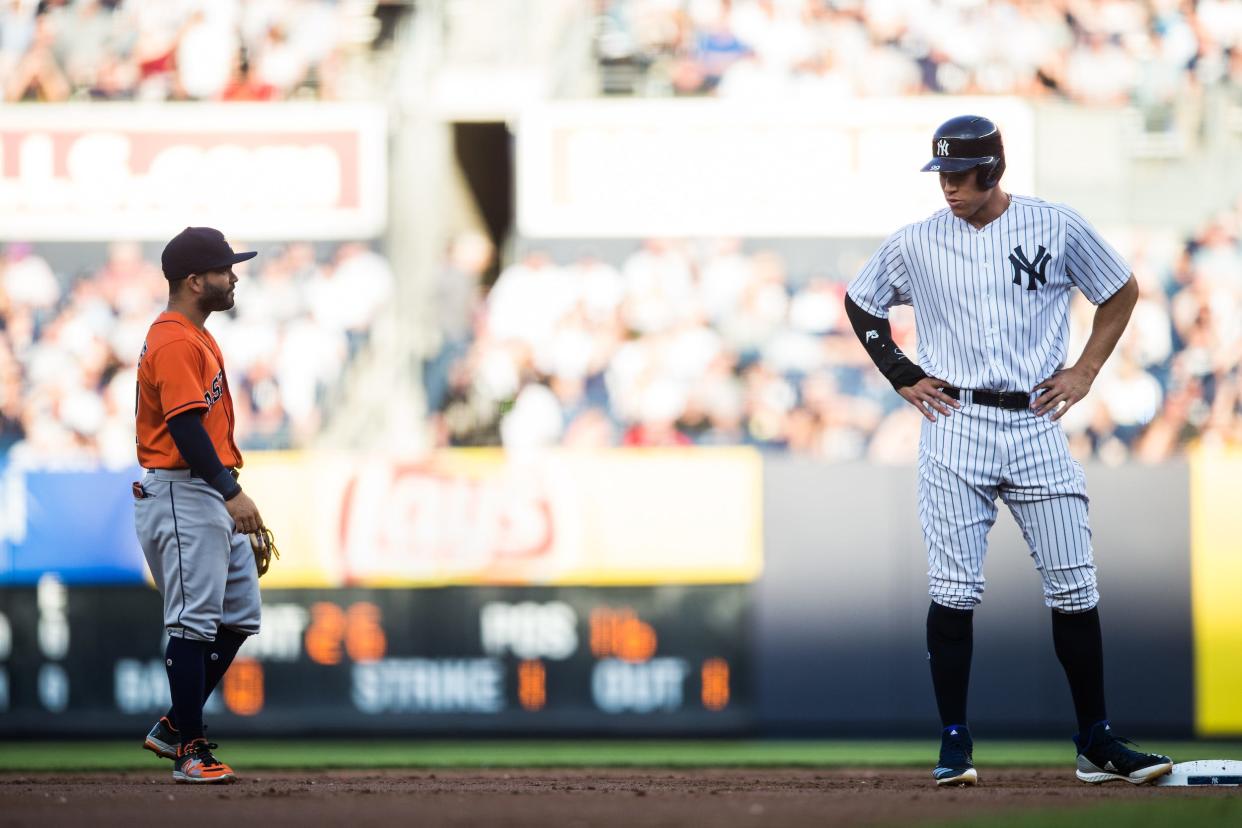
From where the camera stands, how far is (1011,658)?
759cm

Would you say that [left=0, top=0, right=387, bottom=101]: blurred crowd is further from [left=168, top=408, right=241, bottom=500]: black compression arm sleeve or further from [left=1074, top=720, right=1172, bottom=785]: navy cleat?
[left=1074, top=720, right=1172, bottom=785]: navy cleat

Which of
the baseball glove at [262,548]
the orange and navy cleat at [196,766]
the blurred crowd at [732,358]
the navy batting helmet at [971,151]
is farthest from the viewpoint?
the blurred crowd at [732,358]

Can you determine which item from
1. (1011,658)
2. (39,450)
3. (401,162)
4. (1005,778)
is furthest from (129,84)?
(1005,778)

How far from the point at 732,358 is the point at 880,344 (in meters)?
5.12

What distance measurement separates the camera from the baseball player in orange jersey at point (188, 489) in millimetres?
4859

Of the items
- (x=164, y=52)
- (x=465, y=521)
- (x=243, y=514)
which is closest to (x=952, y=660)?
(x=243, y=514)

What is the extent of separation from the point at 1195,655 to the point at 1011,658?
0.85 m

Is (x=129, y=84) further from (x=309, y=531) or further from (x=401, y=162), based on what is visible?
(x=309, y=531)

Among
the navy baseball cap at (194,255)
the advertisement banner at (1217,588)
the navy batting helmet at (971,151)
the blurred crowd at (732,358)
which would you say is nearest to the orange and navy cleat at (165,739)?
the navy baseball cap at (194,255)

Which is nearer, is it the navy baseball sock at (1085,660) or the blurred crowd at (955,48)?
the navy baseball sock at (1085,660)

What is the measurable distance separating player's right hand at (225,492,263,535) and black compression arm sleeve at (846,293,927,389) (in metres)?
1.90

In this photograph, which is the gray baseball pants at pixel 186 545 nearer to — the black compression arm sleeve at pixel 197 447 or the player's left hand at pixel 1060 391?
the black compression arm sleeve at pixel 197 447

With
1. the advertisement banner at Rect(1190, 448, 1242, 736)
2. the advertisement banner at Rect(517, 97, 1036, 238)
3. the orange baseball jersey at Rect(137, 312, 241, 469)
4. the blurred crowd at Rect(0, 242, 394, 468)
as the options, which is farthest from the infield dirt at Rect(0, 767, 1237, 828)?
the advertisement banner at Rect(517, 97, 1036, 238)

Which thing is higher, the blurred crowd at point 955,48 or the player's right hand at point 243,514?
the blurred crowd at point 955,48
